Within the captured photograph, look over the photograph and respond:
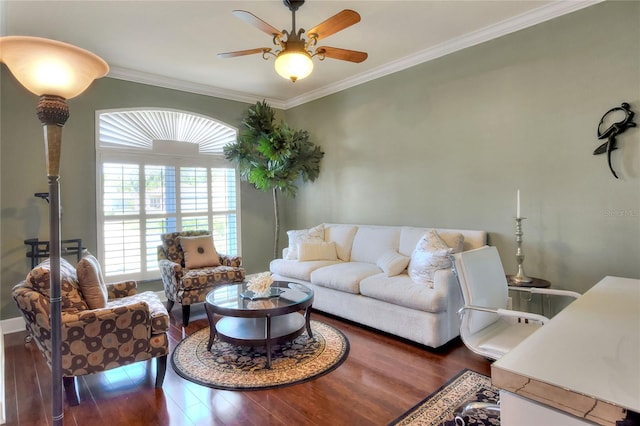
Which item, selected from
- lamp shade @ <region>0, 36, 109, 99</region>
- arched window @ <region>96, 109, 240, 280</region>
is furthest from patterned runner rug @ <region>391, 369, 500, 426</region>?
arched window @ <region>96, 109, 240, 280</region>

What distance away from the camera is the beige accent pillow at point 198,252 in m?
4.32

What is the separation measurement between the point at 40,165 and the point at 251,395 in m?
3.59

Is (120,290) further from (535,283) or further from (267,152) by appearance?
(535,283)

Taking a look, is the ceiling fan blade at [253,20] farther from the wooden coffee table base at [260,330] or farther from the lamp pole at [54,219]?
the wooden coffee table base at [260,330]

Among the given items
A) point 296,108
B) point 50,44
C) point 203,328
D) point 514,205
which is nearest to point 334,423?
point 203,328

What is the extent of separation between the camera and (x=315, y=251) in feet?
14.9

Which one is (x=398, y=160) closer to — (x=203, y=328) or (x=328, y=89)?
(x=328, y=89)

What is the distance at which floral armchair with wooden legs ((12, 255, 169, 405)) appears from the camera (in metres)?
2.19

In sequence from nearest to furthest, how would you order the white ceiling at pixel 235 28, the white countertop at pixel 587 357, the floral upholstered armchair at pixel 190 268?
the white countertop at pixel 587 357, the white ceiling at pixel 235 28, the floral upholstered armchair at pixel 190 268

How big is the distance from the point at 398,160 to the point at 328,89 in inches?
67.6

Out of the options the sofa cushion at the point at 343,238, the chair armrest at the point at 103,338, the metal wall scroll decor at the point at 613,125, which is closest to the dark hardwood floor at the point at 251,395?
the chair armrest at the point at 103,338

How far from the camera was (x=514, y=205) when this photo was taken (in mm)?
3385

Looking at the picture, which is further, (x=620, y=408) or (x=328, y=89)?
(x=328, y=89)

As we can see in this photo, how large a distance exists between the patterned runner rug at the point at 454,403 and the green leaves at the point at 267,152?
356cm
